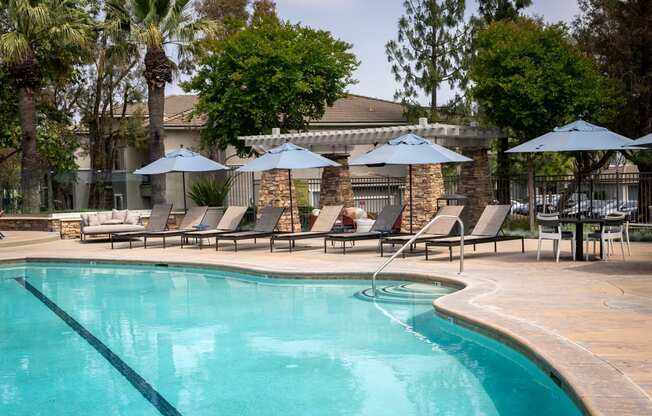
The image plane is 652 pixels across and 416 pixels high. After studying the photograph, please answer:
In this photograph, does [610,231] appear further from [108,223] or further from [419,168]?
[108,223]

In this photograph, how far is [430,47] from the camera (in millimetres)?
36625

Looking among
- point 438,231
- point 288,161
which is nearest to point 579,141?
point 438,231

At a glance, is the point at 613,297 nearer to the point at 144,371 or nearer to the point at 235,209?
the point at 144,371

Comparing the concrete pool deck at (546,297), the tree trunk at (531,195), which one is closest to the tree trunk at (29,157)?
the concrete pool deck at (546,297)

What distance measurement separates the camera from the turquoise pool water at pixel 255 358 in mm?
7590

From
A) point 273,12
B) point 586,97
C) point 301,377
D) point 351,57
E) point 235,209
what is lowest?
point 301,377

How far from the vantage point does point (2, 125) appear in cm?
3300

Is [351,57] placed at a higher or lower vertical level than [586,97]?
higher

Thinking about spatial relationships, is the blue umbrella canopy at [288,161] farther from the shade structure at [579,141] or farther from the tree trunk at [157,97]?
the tree trunk at [157,97]

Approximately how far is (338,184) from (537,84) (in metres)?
6.38

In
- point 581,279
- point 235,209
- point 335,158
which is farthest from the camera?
point 335,158

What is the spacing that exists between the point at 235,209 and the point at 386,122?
58.9ft

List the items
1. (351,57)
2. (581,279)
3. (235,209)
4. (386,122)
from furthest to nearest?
(386,122), (351,57), (235,209), (581,279)

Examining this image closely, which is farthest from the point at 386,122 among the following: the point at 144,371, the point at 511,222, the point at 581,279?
the point at 144,371
